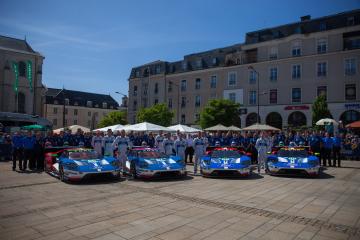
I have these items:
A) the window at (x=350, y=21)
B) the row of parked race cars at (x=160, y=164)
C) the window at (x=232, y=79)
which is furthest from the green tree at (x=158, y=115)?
the row of parked race cars at (x=160, y=164)

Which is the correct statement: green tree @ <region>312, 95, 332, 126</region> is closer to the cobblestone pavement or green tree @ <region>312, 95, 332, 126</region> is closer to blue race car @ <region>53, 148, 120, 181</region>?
the cobblestone pavement

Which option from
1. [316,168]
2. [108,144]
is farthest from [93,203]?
[316,168]

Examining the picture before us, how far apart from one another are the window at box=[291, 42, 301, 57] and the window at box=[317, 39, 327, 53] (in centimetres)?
233

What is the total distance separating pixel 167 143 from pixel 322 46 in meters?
30.7

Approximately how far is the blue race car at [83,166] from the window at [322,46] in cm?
3472

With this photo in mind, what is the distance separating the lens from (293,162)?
496 inches

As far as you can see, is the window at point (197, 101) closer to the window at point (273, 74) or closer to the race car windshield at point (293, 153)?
the window at point (273, 74)

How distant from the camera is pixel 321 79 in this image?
3844 centimetres

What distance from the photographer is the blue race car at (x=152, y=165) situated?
38.4ft

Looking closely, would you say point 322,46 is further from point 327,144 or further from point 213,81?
point 327,144

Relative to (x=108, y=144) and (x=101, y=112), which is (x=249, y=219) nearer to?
(x=108, y=144)

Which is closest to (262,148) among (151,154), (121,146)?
(151,154)

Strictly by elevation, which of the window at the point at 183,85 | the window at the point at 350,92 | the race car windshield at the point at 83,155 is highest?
the window at the point at 183,85

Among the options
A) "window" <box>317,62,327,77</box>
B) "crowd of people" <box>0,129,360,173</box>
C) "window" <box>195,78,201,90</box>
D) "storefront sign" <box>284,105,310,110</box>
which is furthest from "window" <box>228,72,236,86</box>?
"crowd of people" <box>0,129,360,173</box>
